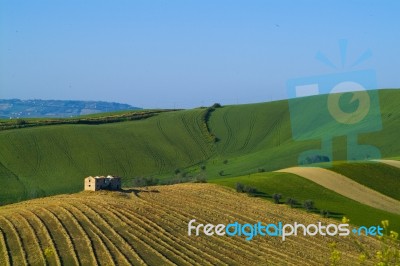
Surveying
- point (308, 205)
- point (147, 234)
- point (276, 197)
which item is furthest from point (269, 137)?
point (147, 234)

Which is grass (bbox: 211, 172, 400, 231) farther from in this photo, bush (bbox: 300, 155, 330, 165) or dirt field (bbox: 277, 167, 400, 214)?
bush (bbox: 300, 155, 330, 165)

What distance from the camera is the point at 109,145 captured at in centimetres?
8850

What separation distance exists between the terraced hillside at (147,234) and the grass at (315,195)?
122 inches

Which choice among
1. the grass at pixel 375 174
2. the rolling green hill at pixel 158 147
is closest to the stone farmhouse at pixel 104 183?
the rolling green hill at pixel 158 147

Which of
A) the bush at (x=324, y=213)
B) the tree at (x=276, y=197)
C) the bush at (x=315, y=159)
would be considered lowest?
the bush at (x=324, y=213)

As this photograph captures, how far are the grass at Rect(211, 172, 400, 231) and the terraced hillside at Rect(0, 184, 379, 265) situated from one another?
3101mm

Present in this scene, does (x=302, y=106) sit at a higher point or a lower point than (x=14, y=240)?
higher

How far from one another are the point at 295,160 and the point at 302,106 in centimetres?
3273

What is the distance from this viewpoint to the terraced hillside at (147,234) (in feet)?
105

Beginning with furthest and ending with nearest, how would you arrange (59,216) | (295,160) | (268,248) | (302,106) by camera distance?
(302,106), (295,160), (59,216), (268,248)

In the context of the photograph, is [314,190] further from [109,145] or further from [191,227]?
[109,145]

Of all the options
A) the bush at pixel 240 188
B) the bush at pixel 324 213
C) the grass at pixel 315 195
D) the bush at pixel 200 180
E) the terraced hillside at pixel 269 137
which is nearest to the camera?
the bush at pixel 324 213

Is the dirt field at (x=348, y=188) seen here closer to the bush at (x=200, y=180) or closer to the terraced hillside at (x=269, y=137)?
the bush at (x=200, y=180)

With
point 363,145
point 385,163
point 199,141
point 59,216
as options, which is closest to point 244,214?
point 59,216
